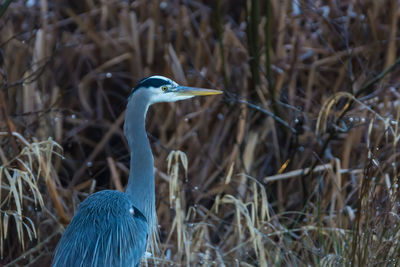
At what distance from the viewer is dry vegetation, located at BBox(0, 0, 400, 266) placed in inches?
120

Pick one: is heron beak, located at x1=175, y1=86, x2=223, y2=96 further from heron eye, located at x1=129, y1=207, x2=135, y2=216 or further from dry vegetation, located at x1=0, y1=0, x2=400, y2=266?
heron eye, located at x1=129, y1=207, x2=135, y2=216

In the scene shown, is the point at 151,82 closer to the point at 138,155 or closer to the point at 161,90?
the point at 161,90

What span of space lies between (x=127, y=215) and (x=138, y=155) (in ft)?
0.92

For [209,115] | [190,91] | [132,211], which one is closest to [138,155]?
[132,211]

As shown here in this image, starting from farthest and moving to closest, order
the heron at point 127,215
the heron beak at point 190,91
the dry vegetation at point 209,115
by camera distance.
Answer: the dry vegetation at point 209,115 < the heron beak at point 190,91 < the heron at point 127,215

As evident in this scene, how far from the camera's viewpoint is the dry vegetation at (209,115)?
3.06 metres

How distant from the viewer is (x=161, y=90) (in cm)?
260

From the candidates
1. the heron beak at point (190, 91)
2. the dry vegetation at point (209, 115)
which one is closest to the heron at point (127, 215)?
the heron beak at point (190, 91)

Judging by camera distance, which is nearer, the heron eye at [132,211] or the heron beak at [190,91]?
the heron eye at [132,211]

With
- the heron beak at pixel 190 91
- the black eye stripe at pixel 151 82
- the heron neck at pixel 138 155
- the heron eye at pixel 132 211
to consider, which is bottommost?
the heron eye at pixel 132 211

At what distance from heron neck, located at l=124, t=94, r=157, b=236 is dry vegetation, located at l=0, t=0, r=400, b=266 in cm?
34

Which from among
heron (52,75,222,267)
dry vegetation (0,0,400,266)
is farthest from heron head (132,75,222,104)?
dry vegetation (0,0,400,266)

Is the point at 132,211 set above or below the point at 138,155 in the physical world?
below

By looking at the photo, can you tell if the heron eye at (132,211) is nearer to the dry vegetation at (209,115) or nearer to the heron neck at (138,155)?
the heron neck at (138,155)
